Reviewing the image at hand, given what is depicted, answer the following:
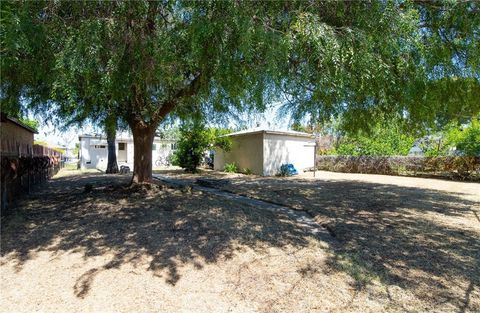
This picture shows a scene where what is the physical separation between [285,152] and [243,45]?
625 inches

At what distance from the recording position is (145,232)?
5.52 m

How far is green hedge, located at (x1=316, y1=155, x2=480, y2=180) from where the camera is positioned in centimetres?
1686

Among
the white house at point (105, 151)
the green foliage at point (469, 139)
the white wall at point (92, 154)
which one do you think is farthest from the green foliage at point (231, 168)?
the white wall at point (92, 154)

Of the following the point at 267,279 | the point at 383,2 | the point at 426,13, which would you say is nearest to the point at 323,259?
the point at 267,279

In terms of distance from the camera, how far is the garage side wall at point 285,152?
19000 millimetres

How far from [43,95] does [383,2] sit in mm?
6141

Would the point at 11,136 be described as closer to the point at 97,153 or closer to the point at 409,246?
the point at 409,246

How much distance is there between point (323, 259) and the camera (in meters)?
4.54

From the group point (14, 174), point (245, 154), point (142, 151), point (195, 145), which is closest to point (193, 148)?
point (195, 145)

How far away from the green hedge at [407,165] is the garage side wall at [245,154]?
6655 millimetres

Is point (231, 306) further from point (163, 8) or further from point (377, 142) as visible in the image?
point (377, 142)

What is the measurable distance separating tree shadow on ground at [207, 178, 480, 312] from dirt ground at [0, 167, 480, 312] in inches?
0.8

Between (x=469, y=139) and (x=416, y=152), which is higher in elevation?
(x=469, y=139)

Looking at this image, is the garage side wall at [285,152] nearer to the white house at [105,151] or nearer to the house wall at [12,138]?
the house wall at [12,138]
